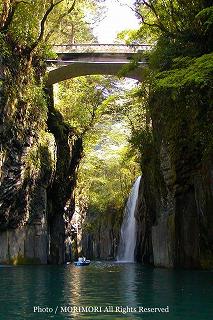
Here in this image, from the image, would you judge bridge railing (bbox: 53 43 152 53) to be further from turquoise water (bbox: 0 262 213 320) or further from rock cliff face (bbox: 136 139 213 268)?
turquoise water (bbox: 0 262 213 320)

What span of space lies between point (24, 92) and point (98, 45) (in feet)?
30.4

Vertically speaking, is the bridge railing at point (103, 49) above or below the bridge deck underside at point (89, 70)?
above

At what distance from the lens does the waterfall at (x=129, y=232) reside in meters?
35.9

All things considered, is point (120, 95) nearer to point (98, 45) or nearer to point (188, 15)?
point (98, 45)

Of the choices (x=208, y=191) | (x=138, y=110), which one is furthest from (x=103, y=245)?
(x=208, y=191)

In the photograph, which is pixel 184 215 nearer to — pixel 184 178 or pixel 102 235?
pixel 184 178

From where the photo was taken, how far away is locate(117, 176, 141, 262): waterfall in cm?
3591

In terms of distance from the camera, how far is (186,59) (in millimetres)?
13914

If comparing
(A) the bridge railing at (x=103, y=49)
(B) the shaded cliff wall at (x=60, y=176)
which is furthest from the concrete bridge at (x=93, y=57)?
(B) the shaded cliff wall at (x=60, y=176)

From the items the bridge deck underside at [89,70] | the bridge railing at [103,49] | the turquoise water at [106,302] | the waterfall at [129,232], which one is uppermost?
the bridge railing at [103,49]

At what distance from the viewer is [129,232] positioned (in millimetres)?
37188

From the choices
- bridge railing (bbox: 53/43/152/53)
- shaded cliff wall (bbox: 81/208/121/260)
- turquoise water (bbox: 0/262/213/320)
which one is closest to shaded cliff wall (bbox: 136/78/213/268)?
turquoise water (bbox: 0/262/213/320)

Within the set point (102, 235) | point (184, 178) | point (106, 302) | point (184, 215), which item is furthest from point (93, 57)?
point (102, 235)

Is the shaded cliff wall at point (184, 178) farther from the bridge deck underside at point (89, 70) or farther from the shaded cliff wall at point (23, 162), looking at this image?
the bridge deck underside at point (89, 70)
